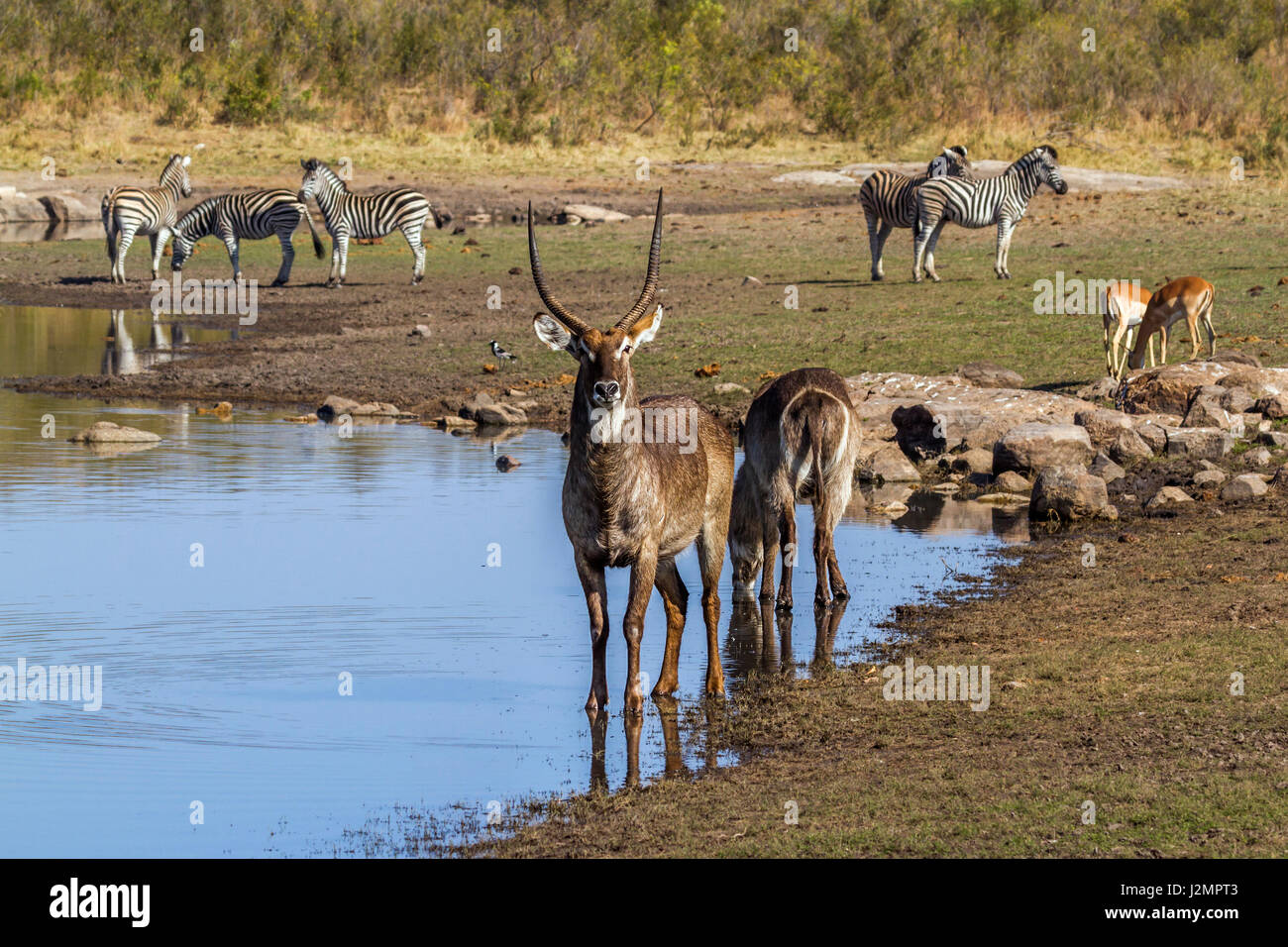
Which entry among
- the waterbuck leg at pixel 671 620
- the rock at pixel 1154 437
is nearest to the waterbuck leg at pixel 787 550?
the waterbuck leg at pixel 671 620

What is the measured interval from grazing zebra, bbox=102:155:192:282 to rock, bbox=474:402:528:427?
41.8 feet

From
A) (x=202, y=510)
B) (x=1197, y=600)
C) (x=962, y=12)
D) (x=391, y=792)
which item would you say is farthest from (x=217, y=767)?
(x=962, y=12)

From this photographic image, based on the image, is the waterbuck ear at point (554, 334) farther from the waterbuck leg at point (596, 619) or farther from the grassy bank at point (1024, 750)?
the grassy bank at point (1024, 750)

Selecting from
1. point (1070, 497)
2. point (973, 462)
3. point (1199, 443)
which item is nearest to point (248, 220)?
point (973, 462)

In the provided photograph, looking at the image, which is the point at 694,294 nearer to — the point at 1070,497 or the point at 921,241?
the point at 921,241

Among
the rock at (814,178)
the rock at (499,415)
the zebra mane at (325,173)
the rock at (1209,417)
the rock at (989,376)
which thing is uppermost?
the rock at (814,178)

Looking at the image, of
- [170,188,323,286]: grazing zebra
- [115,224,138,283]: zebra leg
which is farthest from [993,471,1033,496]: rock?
[115,224,138,283]: zebra leg

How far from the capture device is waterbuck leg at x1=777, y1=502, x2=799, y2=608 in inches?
403

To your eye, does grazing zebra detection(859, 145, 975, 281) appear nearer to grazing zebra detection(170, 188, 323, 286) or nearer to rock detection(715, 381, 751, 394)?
rock detection(715, 381, 751, 394)

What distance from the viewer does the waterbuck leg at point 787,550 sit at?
10227 mm

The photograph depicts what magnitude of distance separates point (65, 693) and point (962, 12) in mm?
47113

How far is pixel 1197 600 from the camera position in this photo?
370 inches

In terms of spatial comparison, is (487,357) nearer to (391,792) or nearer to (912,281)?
(912,281)

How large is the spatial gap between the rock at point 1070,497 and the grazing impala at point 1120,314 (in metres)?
4.56
